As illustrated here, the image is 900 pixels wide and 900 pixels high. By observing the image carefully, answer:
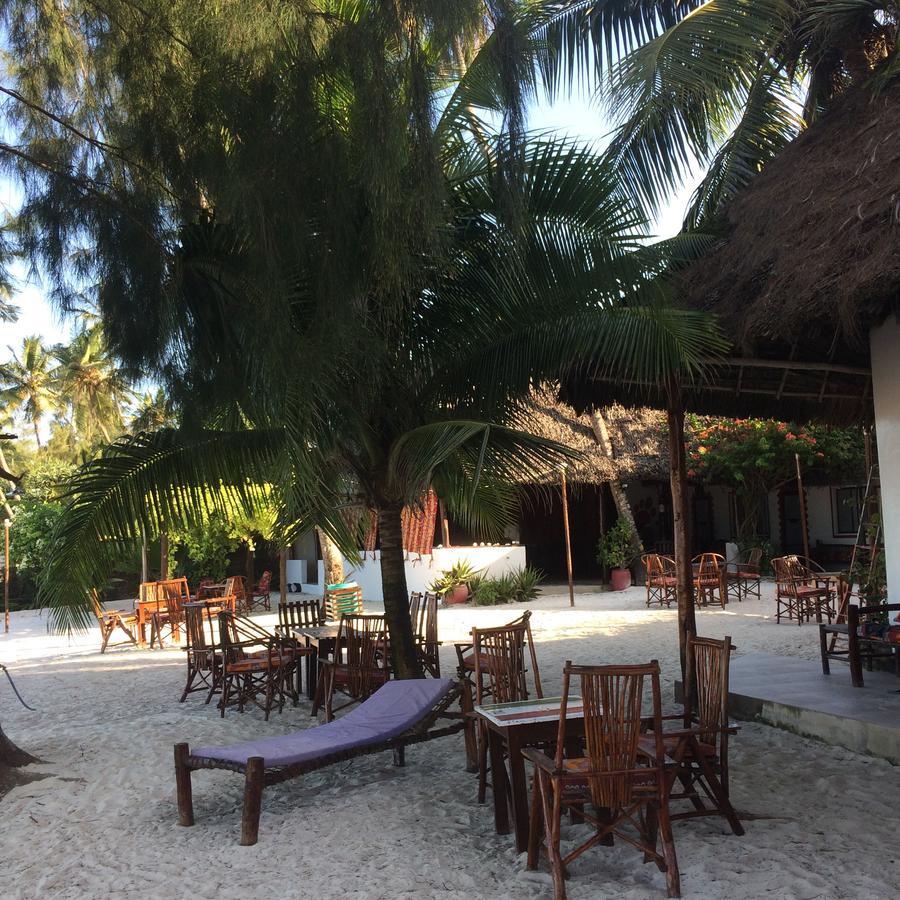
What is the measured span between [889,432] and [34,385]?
1071 inches

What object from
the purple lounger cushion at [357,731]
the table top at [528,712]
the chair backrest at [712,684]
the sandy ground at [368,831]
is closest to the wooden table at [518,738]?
the table top at [528,712]

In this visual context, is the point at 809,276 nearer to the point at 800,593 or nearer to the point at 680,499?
the point at 680,499

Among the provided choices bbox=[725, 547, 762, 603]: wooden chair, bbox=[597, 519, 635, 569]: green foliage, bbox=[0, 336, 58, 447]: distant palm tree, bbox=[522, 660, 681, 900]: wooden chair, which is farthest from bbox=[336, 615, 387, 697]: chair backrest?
bbox=[0, 336, 58, 447]: distant palm tree

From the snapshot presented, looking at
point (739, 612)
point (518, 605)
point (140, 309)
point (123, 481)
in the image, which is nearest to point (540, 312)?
point (140, 309)

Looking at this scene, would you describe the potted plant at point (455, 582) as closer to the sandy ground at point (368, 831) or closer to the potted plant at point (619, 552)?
the potted plant at point (619, 552)

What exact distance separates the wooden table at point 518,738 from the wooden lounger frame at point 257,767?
660mm

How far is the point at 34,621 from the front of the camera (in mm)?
16859

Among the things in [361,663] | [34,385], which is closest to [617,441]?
[361,663]

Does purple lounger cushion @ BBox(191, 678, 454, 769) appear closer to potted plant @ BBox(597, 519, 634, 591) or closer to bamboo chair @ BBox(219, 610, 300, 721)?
bamboo chair @ BBox(219, 610, 300, 721)

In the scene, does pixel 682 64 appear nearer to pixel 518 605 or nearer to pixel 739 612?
pixel 739 612

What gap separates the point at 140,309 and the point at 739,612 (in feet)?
33.2

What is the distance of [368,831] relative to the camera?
4141mm

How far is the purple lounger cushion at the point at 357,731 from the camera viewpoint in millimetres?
4270

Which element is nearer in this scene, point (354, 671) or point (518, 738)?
point (518, 738)
